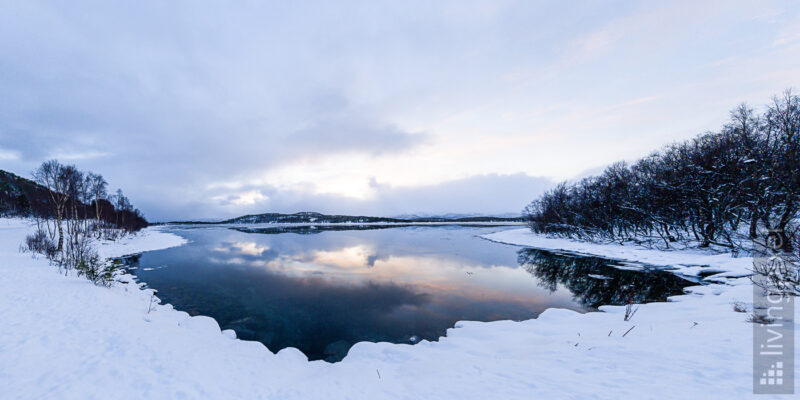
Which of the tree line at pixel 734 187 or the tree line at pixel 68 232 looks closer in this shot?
the tree line at pixel 68 232

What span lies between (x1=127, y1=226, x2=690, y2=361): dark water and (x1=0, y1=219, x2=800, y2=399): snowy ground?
1.73 meters

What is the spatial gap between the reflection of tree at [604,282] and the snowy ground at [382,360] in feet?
11.8

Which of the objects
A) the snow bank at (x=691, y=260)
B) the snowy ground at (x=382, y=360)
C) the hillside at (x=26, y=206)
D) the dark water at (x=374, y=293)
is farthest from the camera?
the hillside at (x=26, y=206)

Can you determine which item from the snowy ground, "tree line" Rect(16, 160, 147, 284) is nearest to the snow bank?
the snowy ground

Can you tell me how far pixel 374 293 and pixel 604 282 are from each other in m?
14.7

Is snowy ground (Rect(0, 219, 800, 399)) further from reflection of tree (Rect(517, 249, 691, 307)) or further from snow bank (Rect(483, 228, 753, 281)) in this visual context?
snow bank (Rect(483, 228, 753, 281))

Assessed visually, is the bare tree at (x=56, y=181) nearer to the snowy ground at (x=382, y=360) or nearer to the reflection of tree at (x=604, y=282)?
the snowy ground at (x=382, y=360)

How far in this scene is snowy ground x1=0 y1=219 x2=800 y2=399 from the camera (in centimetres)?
446

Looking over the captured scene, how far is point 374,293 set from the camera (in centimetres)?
1422

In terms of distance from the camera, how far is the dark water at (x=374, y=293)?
9.71 m

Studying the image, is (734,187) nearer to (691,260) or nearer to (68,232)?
(691,260)

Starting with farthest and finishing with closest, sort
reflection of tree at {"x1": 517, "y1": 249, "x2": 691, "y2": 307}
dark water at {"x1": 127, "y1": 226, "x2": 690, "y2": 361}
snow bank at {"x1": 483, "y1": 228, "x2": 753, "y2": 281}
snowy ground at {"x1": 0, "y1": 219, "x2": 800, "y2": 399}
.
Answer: snow bank at {"x1": 483, "y1": 228, "x2": 753, "y2": 281} < reflection of tree at {"x1": 517, "y1": 249, "x2": 691, "y2": 307} < dark water at {"x1": 127, "y1": 226, "x2": 690, "y2": 361} < snowy ground at {"x1": 0, "y1": 219, "x2": 800, "y2": 399}

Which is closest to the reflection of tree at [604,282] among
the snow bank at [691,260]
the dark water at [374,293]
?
the dark water at [374,293]

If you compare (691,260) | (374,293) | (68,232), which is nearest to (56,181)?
(68,232)
